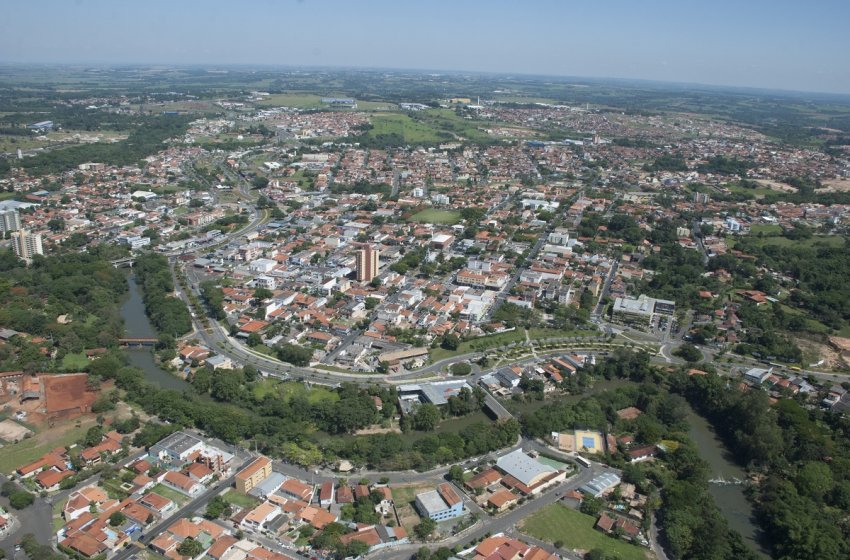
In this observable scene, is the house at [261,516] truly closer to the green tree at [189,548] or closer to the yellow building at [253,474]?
the yellow building at [253,474]

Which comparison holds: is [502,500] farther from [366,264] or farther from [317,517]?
[366,264]

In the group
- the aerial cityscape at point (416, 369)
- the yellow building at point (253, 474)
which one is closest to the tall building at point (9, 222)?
the aerial cityscape at point (416, 369)

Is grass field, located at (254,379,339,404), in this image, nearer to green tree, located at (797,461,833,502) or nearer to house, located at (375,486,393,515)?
house, located at (375,486,393,515)

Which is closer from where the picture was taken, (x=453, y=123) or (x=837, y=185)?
(x=837, y=185)

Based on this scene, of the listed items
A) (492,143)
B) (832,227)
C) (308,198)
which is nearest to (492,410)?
(308,198)

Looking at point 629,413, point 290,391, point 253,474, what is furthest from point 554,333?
point 253,474

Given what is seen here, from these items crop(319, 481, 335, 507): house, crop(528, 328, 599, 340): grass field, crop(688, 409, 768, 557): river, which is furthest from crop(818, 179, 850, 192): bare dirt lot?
crop(319, 481, 335, 507): house
